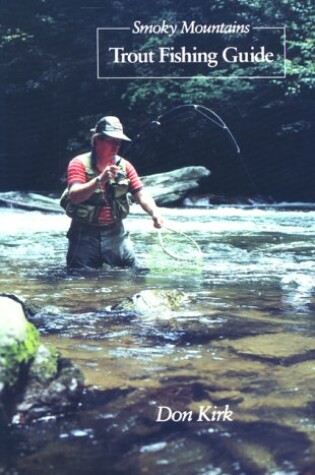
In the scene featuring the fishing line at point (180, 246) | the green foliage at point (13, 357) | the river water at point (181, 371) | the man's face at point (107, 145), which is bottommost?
the river water at point (181, 371)

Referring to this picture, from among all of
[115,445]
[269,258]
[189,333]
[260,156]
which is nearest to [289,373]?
[189,333]

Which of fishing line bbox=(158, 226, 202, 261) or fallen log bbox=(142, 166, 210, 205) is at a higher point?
fallen log bbox=(142, 166, 210, 205)

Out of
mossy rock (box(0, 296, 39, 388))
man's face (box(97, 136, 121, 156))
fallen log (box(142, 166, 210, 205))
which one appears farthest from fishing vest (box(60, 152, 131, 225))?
fallen log (box(142, 166, 210, 205))

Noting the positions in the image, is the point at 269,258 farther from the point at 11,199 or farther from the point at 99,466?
the point at 11,199

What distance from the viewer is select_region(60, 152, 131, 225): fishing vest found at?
3.78 meters

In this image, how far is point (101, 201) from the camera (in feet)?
12.5

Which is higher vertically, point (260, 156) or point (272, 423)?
point (260, 156)

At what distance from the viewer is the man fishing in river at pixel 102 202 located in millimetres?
3594

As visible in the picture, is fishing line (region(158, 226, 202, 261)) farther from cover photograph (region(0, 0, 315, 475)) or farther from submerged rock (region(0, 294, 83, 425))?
submerged rock (region(0, 294, 83, 425))

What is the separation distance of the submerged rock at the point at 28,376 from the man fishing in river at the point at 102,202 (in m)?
1.82

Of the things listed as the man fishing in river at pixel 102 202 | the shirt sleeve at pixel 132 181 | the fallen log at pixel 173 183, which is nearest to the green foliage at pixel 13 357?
→ the man fishing in river at pixel 102 202

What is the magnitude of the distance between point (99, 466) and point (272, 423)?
0.48m

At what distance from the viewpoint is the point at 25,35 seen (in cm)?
704

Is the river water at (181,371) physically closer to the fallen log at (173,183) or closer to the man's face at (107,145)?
the man's face at (107,145)
